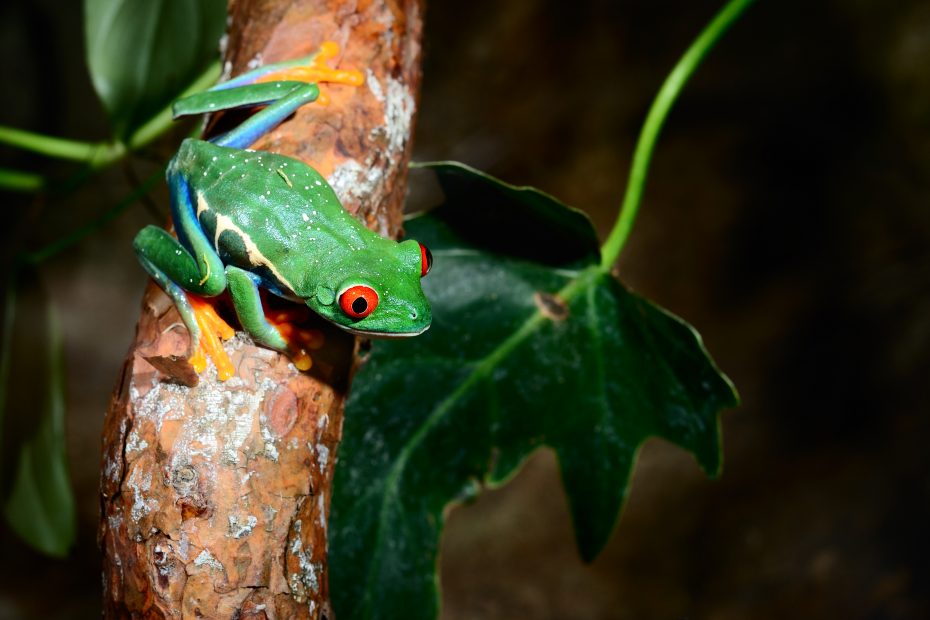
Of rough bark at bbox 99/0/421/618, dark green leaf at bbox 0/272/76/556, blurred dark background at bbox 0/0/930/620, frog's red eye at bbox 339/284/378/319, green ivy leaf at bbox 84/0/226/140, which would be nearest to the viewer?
rough bark at bbox 99/0/421/618

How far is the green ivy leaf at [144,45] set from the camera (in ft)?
6.81

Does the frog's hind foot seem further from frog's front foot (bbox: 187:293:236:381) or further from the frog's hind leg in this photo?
frog's front foot (bbox: 187:293:236:381)

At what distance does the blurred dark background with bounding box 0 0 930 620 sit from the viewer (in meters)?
3.22

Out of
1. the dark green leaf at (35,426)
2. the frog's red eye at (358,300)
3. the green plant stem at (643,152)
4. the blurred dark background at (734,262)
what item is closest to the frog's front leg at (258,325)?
the frog's red eye at (358,300)

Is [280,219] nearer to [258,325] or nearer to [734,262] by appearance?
[258,325]

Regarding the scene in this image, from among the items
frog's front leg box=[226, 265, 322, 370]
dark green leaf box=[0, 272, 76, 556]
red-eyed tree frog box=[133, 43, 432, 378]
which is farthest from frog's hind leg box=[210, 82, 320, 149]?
dark green leaf box=[0, 272, 76, 556]

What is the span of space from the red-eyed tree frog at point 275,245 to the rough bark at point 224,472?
0.07 meters

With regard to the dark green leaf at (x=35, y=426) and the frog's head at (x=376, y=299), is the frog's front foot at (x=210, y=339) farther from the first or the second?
the dark green leaf at (x=35, y=426)

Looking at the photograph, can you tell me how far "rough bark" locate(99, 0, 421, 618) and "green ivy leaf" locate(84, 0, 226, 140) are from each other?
2.59 ft

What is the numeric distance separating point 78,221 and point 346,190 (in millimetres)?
3365

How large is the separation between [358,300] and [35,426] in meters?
1.66

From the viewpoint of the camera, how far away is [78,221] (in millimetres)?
4285

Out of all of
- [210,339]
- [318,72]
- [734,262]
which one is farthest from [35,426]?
[734,262]

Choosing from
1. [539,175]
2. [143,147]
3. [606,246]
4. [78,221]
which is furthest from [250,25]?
[78,221]
